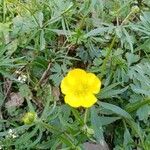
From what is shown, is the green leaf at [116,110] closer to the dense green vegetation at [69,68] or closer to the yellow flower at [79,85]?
the dense green vegetation at [69,68]

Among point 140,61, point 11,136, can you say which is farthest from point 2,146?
point 140,61

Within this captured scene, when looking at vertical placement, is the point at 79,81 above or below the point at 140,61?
above

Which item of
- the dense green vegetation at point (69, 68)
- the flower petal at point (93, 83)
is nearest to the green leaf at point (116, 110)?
the dense green vegetation at point (69, 68)

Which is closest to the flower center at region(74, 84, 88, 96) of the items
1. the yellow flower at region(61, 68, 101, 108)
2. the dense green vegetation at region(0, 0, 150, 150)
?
the yellow flower at region(61, 68, 101, 108)

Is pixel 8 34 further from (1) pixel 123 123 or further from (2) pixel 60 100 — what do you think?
(1) pixel 123 123

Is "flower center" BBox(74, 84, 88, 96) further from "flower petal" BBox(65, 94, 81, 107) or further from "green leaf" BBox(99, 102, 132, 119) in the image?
"green leaf" BBox(99, 102, 132, 119)

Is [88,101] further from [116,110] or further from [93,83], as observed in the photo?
[116,110]
